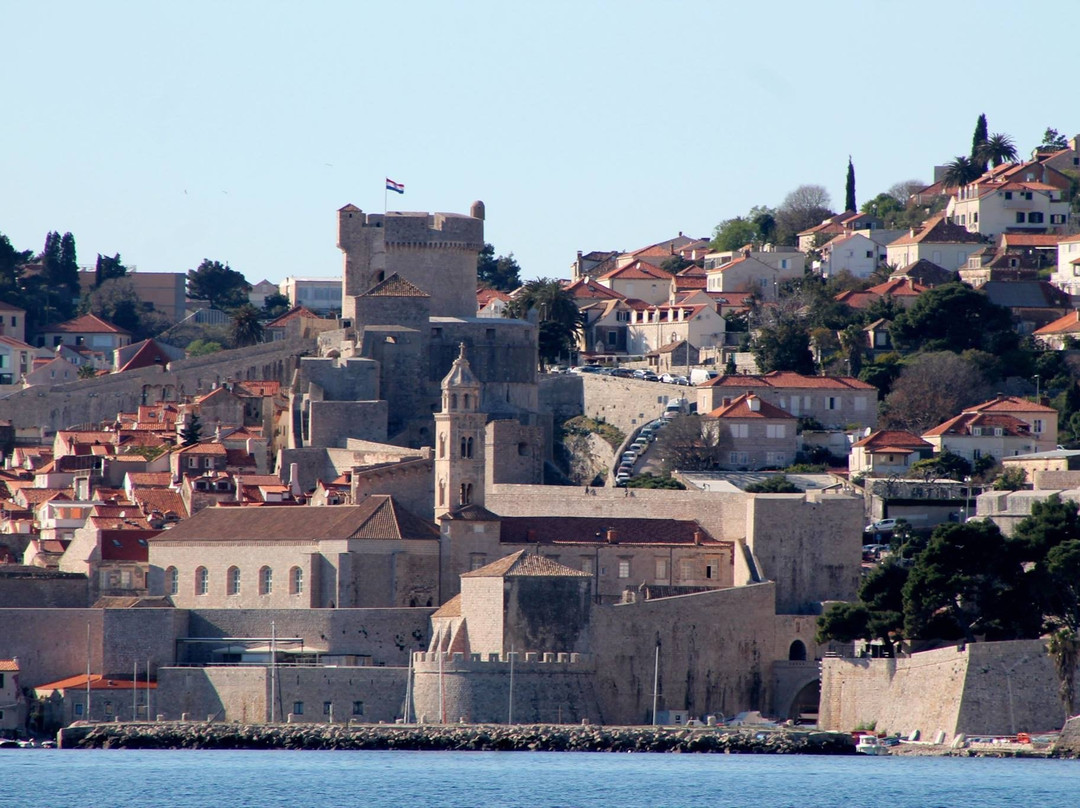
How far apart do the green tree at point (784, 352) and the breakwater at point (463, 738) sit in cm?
2837

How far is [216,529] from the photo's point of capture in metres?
65.4

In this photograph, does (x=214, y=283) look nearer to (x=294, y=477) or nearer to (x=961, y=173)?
(x=961, y=173)

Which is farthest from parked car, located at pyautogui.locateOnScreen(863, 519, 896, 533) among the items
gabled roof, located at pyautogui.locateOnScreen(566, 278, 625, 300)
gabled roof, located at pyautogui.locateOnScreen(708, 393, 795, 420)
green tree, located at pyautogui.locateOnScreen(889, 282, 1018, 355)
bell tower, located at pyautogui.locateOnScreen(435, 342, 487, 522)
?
gabled roof, located at pyautogui.locateOnScreen(566, 278, 625, 300)

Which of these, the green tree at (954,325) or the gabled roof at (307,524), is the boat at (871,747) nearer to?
the gabled roof at (307,524)

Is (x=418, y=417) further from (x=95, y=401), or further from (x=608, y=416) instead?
(x=95, y=401)

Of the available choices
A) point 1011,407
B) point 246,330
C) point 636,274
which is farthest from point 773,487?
point 636,274

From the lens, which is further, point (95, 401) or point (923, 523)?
point (95, 401)

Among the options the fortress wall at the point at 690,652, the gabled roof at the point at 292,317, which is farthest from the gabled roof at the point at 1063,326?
the fortress wall at the point at 690,652

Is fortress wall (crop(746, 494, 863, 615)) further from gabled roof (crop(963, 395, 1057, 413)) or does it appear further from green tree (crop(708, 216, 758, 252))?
green tree (crop(708, 216, 758, 252))

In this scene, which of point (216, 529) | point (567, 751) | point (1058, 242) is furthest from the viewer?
point (1058, 242)

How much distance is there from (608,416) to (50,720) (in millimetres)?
26433

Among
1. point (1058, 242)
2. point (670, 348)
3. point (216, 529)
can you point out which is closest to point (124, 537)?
point (216, 529)

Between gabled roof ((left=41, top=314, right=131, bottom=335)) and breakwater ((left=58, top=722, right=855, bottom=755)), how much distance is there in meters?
50.2

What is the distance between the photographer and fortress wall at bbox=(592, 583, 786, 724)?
60969mm
